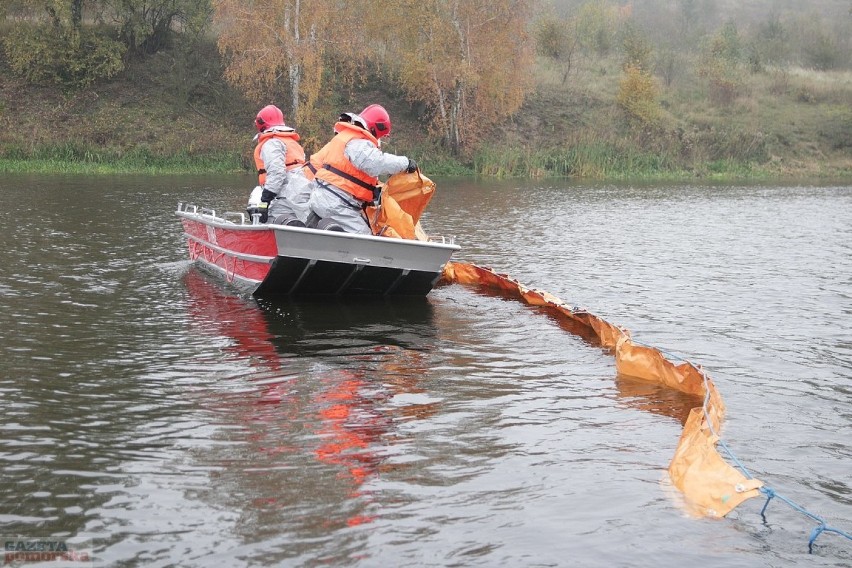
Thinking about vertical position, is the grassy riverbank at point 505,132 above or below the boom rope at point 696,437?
above

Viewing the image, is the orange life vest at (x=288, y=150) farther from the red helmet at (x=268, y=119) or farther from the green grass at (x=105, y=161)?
the green grass at (x=105, y=161)

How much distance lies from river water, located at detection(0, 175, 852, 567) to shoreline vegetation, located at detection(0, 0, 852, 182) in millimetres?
24551

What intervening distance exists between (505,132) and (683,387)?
3885 cm

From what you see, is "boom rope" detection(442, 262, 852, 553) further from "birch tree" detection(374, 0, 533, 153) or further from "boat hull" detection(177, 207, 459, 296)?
"birch tree" detection(374, 0, 533, 153)

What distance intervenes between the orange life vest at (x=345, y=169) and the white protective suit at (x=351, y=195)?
0.22ft

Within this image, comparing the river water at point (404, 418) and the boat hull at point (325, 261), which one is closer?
the river water at point (404, 418)

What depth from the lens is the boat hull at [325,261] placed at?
12.3m

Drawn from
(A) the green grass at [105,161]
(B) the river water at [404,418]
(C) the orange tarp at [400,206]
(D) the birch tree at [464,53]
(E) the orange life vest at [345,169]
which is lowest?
(B) the river water at [404,418]

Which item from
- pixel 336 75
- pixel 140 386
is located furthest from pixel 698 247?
pixel 336 75

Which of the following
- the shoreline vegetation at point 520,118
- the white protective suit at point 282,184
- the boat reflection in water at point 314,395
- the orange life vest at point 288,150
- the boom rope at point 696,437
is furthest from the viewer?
the shoreline vegetation at point 520,118

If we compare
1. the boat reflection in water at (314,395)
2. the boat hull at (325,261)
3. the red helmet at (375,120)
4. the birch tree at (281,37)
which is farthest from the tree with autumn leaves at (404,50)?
the red helmet at (375,120)

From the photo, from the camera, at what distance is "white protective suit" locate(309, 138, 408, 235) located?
40.5 ft

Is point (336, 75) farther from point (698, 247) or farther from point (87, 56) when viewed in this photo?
point (698, 247)

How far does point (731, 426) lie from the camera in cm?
822
